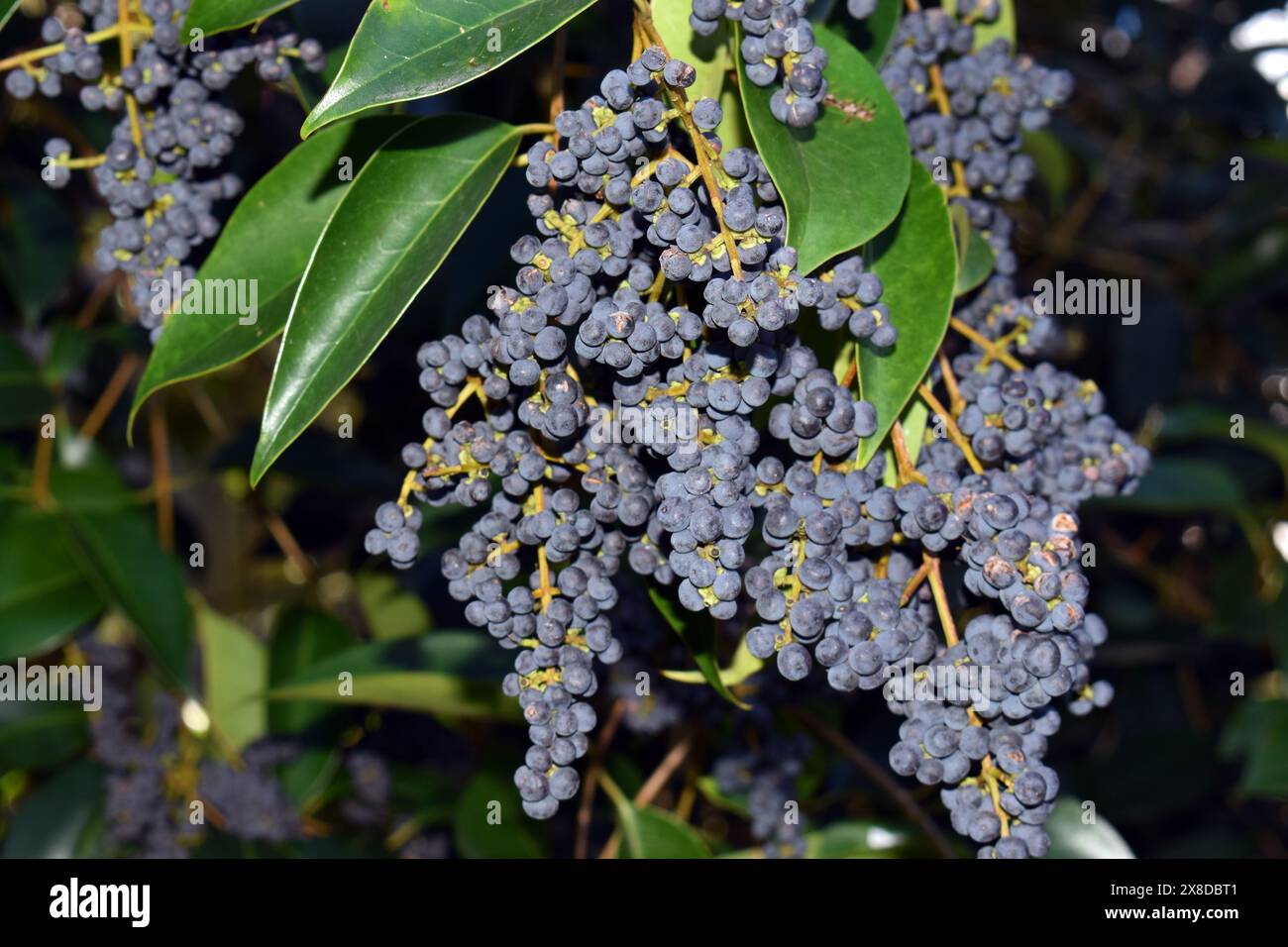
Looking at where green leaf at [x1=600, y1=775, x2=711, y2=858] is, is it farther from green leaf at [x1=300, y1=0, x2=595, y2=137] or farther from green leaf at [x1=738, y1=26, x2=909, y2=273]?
green leaf at [x1=300, y1=0, x2=595, y2=137]

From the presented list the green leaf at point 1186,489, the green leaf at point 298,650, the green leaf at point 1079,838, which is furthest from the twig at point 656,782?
the green leaf at point 1186,489

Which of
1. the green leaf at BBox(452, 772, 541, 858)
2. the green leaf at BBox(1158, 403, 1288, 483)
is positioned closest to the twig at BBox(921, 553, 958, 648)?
the green leaf at BBox(452, 772, 541, 858)

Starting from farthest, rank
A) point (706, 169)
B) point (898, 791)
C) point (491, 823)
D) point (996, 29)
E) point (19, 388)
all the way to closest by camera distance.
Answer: point (19, 388) → point (491, 823) → point (898, 791) → point (996, 29) → point (706, 169)

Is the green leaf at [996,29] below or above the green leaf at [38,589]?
above

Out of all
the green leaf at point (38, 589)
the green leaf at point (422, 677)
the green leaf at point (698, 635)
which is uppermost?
the green leaf at point (698, 635)

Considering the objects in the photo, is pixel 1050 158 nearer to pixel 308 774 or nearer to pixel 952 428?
pixel 952 428

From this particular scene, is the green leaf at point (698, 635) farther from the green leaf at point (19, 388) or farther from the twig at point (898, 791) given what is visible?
the green leaf at point (19, 388)

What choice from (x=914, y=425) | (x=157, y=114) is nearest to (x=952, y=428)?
(x=914, y=425)

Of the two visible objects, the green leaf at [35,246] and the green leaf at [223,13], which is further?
the green leaf at [35,246]
